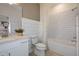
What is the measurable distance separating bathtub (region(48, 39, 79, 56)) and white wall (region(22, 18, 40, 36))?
9.6 inches

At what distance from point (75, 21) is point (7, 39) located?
0.92 meters

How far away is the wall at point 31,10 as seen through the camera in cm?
151

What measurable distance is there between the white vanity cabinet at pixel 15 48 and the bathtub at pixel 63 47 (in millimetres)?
342

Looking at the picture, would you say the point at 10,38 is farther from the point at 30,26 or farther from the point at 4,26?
the point at 30,26

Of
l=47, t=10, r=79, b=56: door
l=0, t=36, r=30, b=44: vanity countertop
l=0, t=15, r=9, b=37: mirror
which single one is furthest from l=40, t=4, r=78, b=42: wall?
l=0, t=15, r=9, b=37: mirror

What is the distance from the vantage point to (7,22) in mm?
1485

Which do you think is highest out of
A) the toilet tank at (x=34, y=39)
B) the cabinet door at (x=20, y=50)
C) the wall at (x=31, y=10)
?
the wall at (x=31, y=10)

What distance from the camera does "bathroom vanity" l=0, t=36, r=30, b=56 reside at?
1.39 meters

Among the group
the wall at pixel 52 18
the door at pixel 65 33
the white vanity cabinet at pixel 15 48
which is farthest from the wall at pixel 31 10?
the white vanity cabinet at pixel 15 48

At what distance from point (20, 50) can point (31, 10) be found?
0.56 metres

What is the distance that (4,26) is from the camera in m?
1.46

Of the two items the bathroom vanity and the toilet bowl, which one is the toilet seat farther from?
the bathroom vanity

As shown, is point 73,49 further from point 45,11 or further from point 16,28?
point 16,28

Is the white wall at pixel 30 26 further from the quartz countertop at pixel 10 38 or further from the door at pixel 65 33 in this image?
the door at pixel 65 33
